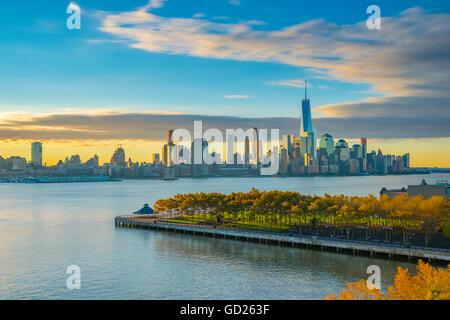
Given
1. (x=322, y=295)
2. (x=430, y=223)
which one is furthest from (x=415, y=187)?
(x=322, y=295)

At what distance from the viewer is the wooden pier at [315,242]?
4828cm

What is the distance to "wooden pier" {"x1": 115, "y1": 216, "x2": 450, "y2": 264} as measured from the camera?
4828cm

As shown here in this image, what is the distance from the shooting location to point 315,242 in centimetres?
5831
